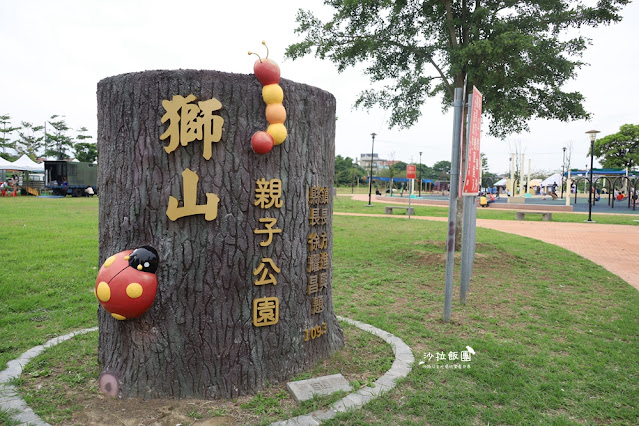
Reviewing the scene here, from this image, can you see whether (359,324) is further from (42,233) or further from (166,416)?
(42,233)

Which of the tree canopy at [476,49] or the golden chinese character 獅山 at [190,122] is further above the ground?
the tree canopy at [476,49]

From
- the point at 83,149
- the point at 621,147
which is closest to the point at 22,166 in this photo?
the point at 83,149

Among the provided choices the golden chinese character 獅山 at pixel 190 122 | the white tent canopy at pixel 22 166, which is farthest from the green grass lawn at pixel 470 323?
the white tent canopy at pixel 22 166

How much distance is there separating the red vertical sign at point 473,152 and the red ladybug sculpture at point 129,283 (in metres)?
3.35

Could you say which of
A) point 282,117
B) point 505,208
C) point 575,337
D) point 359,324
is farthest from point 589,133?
point 282,117

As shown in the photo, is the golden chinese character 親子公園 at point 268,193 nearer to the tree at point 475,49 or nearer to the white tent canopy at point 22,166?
the tree at point 475,49

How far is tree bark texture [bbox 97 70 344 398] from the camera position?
2902 millimetres

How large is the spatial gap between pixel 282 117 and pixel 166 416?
2.14m

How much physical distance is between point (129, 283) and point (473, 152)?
389 cm

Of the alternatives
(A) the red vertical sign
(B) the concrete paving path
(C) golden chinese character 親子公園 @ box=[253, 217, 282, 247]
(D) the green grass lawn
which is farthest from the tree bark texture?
(B) the concrete paving path

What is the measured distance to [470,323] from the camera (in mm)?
4719

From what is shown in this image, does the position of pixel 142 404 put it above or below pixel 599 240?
below

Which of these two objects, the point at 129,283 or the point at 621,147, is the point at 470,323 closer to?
the point at 129,283

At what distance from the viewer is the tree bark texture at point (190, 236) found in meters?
2.90
